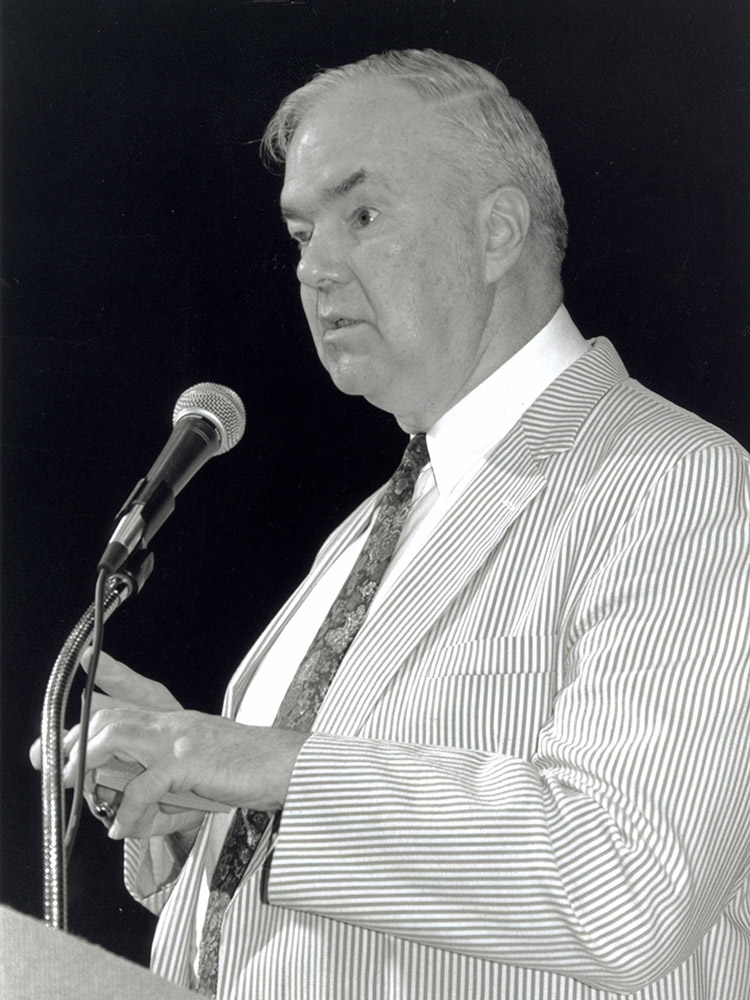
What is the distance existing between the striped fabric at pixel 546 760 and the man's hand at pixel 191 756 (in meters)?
0.04

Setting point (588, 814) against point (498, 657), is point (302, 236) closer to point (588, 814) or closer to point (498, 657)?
point (498, 657)

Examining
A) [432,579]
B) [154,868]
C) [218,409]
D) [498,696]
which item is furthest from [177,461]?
[154,868]

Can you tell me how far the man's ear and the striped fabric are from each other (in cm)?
35

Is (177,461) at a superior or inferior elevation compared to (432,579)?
superior

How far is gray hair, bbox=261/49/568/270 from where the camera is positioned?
64.4 inches

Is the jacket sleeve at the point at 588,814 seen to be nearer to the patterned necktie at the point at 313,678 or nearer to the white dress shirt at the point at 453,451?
the patterned necktie at the point at 313,678

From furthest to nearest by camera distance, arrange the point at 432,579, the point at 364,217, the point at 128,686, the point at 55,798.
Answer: the point at 364,217 → the point at 128,686 → the point at 432,579 → the point at 55,798

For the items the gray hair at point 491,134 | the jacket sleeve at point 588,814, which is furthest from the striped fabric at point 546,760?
the gray hair at point 491,134

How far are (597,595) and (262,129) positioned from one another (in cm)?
97

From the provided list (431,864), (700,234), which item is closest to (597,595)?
(431,864)

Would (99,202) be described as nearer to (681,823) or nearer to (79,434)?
(79,434)

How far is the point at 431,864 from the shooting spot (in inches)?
41.4

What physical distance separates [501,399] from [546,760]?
60 centimetres

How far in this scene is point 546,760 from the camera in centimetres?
112
